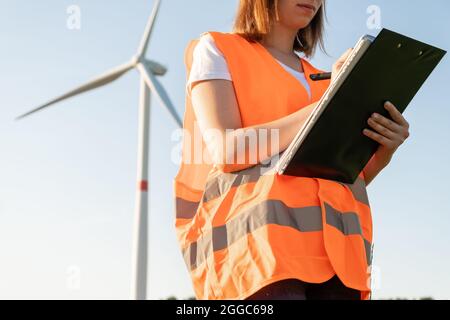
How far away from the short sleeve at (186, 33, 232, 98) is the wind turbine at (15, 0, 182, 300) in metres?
17.4

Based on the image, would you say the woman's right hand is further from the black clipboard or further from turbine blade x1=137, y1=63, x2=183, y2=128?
turbine blade x1=137, y1=63, x2=183, y2=128

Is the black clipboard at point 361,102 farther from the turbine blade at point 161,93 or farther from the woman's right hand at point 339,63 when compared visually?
the turbine blade at point 161,93

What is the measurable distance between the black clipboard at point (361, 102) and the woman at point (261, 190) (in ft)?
0.18

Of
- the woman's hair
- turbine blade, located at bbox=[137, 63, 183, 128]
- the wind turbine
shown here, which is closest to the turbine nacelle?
the wind turbine

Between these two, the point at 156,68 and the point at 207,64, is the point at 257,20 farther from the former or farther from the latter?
the point at 156,68

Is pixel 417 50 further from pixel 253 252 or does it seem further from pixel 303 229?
pixel 253 252

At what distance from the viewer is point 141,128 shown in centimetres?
2172

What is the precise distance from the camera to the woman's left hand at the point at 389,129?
2967 millimetres

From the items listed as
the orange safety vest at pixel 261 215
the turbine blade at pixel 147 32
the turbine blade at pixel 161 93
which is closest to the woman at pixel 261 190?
the orange safety vest at pixel 261 215

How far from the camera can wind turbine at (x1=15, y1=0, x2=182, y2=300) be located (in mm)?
21703

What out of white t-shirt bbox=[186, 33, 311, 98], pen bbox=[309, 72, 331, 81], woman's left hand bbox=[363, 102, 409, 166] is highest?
white t-shirt bbox=[186, 33, 311, 98]

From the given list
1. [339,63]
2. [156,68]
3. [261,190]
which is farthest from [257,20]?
[156,68]
